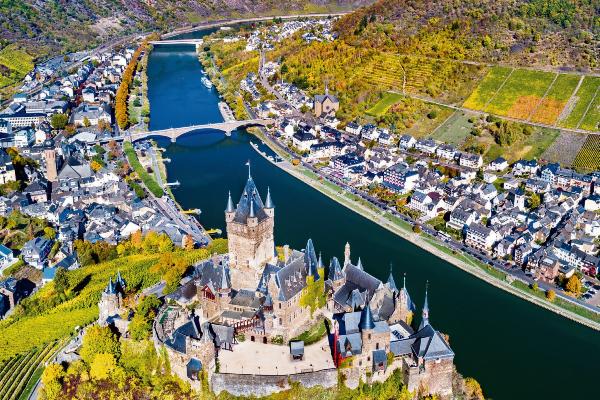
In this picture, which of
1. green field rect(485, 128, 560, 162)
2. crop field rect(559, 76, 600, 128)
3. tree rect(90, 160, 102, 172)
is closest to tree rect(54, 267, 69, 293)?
tree rect(90, 160, 102, 172)

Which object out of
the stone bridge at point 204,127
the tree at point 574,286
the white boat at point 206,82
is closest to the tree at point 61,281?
the stone bridge at point 204,127

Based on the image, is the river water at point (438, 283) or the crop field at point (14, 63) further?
the crop field at point (14, 63)

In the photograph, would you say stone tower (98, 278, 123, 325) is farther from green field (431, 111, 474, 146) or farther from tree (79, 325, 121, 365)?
green field (431, 111, 474, 146)

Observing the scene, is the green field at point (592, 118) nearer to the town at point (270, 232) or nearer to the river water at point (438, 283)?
the town at point (270, 232)

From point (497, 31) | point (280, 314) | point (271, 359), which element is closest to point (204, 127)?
point (497, 31)

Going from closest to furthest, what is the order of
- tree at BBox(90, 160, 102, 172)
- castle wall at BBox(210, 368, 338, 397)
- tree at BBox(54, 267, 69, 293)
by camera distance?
castle wall at BBox(210, 368, 338, 397)
tree at BBox(54, 267, 69, 293)
tree at BBox(90, 160, 102, 172)

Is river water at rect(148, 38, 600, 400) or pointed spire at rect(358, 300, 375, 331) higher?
pointed spire at rect(358, 300, 375, 331)

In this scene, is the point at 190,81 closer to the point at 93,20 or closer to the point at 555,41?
the point at 93,20

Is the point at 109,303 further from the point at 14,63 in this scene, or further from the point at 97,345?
the point at 14,63
